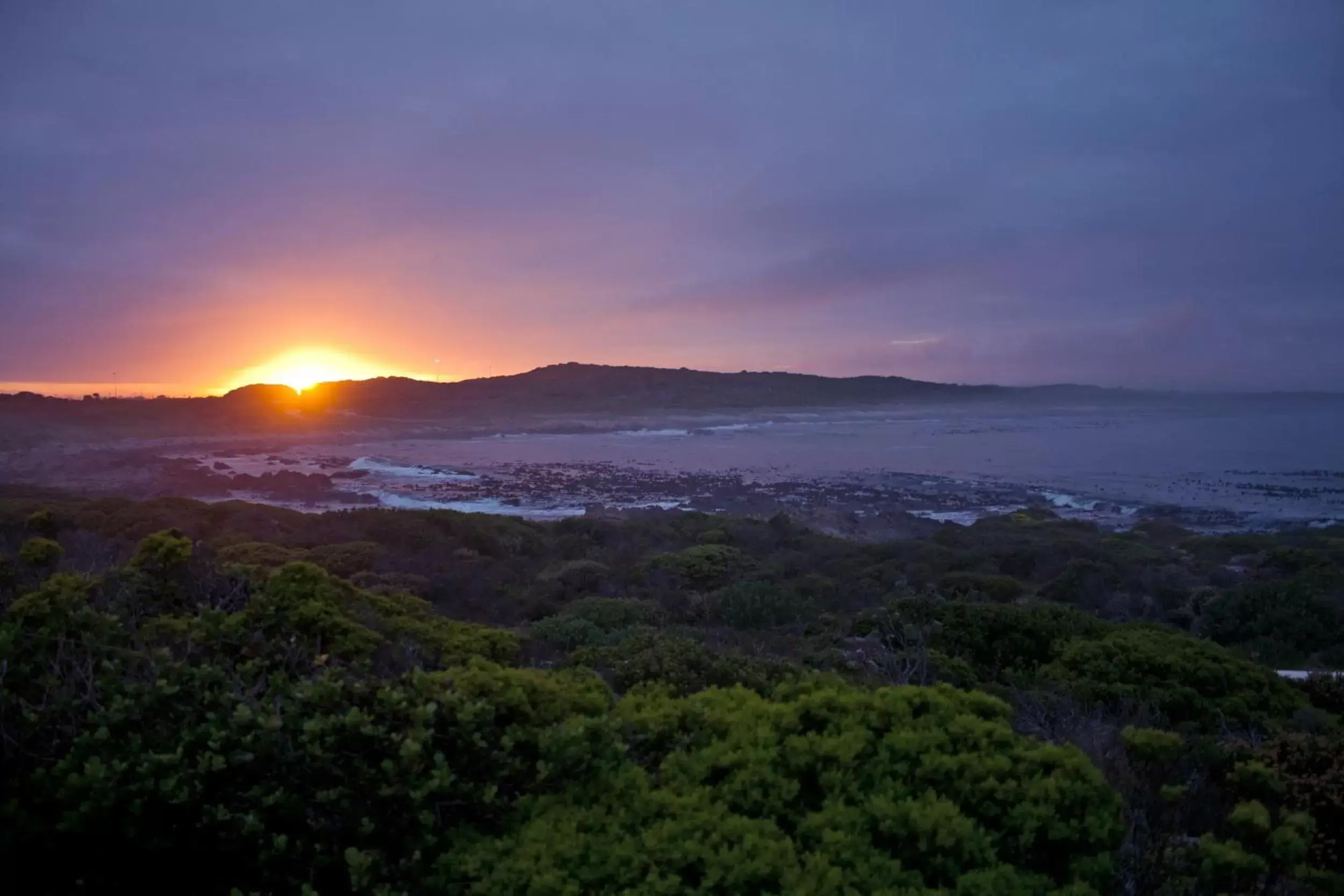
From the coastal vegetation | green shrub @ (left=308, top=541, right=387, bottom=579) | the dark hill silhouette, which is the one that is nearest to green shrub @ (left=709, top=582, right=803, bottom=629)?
the coastal vegetation

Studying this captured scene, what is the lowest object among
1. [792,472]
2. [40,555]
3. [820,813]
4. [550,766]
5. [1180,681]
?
[792,472]

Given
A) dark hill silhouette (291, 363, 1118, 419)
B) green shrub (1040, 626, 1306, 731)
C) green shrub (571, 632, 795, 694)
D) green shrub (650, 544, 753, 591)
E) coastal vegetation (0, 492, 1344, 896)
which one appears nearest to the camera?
coastal vegetation (0, 492, 1344, 896)

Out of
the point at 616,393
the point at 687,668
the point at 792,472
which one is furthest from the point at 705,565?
the point at 616,393

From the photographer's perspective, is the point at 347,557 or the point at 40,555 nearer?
the point at 40,555

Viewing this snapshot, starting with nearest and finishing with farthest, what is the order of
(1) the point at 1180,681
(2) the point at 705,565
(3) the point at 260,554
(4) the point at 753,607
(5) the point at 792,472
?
(1) the point at 1180,681 → (4) the point at 753,607 → (3) the point at 260,554 → (2) the point at 705,565 → (5) the point at 792,472

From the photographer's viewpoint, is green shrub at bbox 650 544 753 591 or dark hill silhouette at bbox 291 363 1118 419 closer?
green shrub at bbox 650 544 753 591

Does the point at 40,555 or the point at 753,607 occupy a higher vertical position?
the point at 40,555

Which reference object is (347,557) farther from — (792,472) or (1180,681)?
(792,472)

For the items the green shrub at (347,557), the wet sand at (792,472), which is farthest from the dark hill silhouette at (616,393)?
the green shrub at (347,557)

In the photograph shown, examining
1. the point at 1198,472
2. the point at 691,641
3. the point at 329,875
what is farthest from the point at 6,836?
the point at 1198,472

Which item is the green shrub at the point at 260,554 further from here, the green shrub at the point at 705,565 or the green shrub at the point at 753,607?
the green shrub at the point at 705,565

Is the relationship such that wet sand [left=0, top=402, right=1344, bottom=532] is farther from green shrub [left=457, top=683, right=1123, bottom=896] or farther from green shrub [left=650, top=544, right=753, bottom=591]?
green shrub [left=457, top=683, right=1123, bottom=896]

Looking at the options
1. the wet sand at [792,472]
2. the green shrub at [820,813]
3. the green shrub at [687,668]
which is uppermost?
the green shrub at [820,813]

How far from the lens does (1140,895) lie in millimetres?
3193
